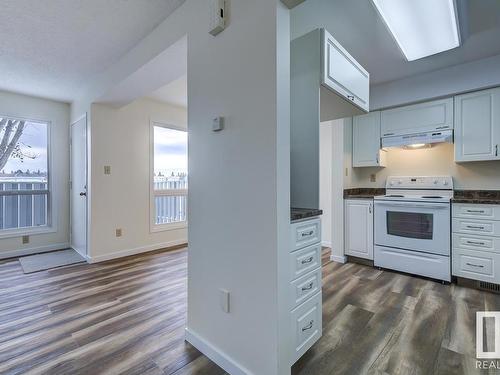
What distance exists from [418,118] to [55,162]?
550cm

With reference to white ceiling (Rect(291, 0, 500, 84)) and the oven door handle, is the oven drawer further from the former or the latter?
white ceiling (Rect(291, 0, 500, 84))

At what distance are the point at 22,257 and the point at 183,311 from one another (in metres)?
3.19

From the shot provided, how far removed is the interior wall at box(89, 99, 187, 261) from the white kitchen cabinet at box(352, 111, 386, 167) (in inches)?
122

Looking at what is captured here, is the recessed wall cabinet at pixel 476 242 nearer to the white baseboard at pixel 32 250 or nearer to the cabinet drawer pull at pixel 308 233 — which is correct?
the cabinet drawer pull at pixel 308 233

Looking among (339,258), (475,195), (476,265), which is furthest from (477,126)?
(339,258)

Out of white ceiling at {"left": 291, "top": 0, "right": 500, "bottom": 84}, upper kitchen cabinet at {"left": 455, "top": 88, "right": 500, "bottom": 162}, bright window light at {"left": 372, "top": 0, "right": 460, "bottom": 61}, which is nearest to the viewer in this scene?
bright window light at {"left": 372, "top": 0, "right": 460, "bottom": 61}

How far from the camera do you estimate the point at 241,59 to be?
56.0 inches

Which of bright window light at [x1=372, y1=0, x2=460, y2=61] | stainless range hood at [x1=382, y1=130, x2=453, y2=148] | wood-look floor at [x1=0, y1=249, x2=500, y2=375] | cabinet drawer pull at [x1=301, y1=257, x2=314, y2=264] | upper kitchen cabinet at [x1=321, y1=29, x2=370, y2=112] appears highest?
bright window light at [x1=372, y1=0, x2=460, y2=61]

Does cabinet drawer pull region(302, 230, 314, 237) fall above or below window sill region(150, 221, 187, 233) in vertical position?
above

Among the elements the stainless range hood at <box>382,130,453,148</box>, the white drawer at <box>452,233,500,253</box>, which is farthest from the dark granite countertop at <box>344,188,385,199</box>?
the white drawer at <box>452,233,500,253</box>

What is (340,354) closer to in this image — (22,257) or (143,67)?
(143,67)

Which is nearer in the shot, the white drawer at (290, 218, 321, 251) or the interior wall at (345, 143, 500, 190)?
the white drawer at (290, 218, 321, 251)

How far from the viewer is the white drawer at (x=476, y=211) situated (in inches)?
104

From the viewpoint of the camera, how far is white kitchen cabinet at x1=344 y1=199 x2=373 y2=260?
11.1ft
